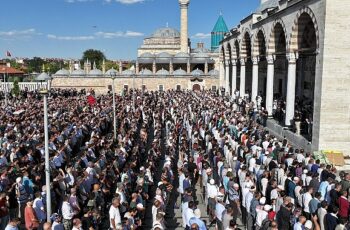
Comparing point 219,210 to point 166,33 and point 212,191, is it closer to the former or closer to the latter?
point 212,191

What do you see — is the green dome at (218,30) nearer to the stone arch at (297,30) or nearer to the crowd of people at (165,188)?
the stone arch at (297,30)

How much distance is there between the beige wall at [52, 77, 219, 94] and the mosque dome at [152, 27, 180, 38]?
2781 cm

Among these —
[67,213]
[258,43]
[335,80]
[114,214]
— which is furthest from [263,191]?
[258,43]

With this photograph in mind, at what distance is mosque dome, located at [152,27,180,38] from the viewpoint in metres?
82.2

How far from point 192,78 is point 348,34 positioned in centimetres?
4137

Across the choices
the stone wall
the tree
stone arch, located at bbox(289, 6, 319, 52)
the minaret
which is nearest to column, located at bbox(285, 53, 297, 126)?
stone arch, located at bbox(289, 6, 319, 52)

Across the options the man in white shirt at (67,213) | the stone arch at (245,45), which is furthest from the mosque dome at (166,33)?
the man in white shirt at (67,213)

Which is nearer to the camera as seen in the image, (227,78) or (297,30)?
(297,30)

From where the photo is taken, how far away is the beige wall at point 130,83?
5591 centimetres

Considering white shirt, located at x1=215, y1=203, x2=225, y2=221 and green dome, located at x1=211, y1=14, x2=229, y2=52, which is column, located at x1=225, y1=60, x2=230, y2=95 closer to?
white shirt, located at x1=215, y1=203, x2=225, y2=221

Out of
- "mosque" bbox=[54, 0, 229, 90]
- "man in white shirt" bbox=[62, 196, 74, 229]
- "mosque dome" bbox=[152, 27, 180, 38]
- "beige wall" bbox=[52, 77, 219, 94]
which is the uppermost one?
"mosque dome" bbox=[152, 27, 180, 38]

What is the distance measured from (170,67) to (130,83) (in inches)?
318

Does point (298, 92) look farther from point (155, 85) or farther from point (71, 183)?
point (155, 85)

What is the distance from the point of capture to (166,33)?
272 feet
